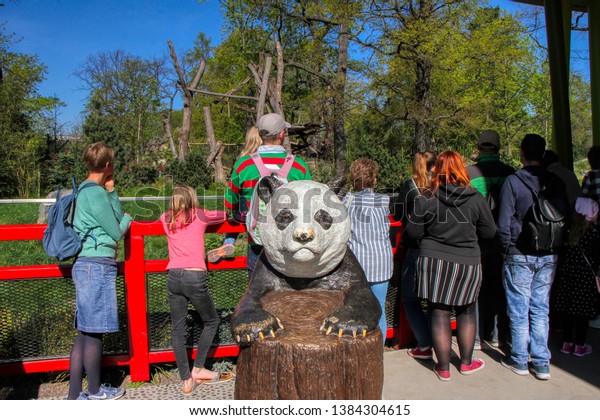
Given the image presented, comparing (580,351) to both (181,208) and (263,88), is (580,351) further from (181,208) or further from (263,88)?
(263,88)

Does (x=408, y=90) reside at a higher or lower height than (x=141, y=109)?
lower

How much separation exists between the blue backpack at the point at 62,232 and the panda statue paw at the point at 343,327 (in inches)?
63.8

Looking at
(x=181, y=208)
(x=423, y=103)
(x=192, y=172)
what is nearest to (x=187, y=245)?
(x=181, y=208)

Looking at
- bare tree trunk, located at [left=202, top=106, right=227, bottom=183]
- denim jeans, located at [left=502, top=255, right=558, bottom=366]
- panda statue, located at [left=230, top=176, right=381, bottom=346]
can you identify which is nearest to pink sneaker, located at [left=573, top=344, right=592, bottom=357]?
denim jeans, located at [left=502, top=255, right=558, bottom=366]

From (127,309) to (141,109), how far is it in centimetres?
3329

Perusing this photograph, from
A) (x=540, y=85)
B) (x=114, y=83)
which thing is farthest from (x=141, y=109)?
(x=540, y=85)

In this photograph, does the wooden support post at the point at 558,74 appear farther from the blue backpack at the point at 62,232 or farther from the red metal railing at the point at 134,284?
the blue backpack at the point at 62,232

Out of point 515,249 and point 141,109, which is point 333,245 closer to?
point 515,249

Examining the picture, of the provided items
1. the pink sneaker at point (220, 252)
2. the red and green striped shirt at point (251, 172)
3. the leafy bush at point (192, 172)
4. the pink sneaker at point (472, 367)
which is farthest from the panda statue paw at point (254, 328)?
the leafy bush at point (192, 172)

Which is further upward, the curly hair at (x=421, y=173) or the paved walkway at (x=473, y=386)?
the curly hair at (x=421, y=173)

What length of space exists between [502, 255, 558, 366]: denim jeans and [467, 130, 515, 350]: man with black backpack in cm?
33

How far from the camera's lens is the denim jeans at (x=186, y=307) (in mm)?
3188

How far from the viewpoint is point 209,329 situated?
3383 millimetres
